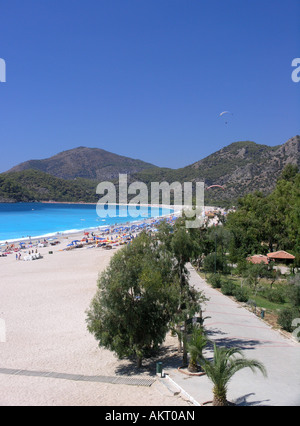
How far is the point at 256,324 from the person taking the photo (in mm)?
11008

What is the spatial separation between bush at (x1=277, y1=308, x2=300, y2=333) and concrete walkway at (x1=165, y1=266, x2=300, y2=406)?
1.23ft

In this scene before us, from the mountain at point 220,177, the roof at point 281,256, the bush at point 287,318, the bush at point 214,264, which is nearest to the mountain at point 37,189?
the mountain at point 220,177

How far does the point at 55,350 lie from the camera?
9.70 m

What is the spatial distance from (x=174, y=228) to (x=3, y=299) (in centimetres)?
1014

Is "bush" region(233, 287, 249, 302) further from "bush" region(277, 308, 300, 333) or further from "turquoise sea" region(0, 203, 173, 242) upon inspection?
"turquoise sea" region(0, 203, 173, 242)

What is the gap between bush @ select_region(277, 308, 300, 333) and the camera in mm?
10359

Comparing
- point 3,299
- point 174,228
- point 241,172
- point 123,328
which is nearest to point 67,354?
point 123,328

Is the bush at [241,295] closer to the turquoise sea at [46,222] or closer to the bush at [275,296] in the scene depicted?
the bush at [275,296]

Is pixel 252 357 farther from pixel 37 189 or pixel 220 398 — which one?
pixel 37 189

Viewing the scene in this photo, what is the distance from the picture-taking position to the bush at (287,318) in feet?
34.0

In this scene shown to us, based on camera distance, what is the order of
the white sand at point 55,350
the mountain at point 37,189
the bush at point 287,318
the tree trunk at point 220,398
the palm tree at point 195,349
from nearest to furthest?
the tree trunk at point 220,398 → the white sand at point 55,350 → the palm tree at point 195,349 → the bush at point 287,318 → the mountain at point 37,189

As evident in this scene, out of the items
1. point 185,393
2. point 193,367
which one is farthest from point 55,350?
point 185,393

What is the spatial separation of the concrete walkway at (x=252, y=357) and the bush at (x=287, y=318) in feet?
1.23

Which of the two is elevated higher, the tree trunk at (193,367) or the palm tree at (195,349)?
the palm tree at (195,349)
